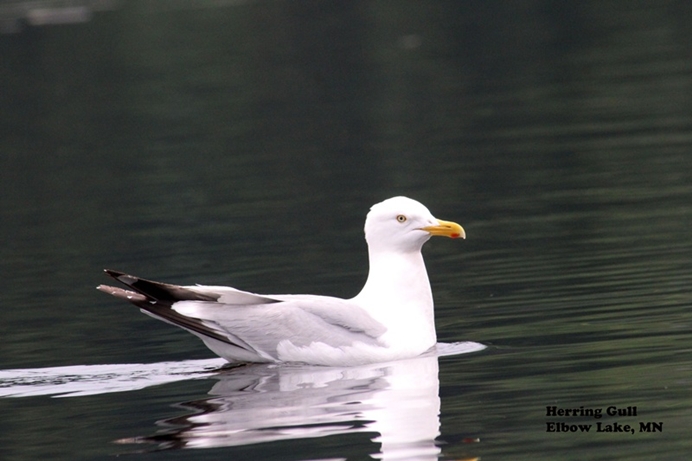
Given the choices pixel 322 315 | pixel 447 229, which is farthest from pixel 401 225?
pixel 322 315

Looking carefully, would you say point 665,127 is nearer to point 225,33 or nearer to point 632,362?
point 632,362

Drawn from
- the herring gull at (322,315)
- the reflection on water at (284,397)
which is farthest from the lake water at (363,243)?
the herring gull at (322,315)

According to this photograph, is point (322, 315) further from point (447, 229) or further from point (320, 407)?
point (320, 407)

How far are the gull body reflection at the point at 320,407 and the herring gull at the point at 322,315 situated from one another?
154mm

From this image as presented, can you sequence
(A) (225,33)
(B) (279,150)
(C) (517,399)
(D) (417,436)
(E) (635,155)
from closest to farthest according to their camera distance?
1. (D) (417,436)
2. (C) (517,399)
3. (E) (635,155)
4. (B) (279,150)
5. (A) (225,33)

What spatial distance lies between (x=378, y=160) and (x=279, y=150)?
3.28m

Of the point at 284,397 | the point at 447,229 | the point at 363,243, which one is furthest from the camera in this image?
the point at 363,243

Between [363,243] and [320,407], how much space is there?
26.0 feet

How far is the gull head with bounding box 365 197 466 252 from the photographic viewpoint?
44.6ft

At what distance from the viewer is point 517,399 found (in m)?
11.1

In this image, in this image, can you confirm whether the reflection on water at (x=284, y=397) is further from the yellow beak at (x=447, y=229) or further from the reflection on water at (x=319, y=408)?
the yellow beak at (x=447, y=229)

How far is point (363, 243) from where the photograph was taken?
63.1 ft

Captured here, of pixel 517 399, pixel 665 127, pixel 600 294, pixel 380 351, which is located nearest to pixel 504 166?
pixel 665 127

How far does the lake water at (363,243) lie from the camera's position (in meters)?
10.8
